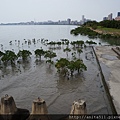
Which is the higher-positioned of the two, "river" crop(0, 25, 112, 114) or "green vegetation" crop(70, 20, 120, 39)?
"green vegetation" crop(70, 20, 120, 39)

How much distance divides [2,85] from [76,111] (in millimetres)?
13781

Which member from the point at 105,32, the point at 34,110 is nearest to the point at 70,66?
the point at 34,110

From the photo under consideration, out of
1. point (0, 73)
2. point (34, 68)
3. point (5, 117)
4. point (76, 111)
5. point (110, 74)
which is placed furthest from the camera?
point (34, 68)

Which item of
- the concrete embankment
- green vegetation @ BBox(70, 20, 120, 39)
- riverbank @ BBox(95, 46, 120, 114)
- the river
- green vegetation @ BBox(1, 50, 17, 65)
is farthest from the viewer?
green vegetation @ BBox(70, 20, 120, 39)

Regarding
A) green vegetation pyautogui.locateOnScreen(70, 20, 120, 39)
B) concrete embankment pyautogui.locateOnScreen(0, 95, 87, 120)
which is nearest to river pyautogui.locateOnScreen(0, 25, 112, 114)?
concrete embankment pyautogui.locateOnScreen(0, 95, 87, 120)

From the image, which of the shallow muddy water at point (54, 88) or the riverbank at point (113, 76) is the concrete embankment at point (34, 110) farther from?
the riverbank at point (113, 76)

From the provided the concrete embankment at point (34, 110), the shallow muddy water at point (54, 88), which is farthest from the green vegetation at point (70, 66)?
the concrete embankment at point (34, 110)

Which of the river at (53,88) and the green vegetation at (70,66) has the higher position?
the green vegetation at (70,66)

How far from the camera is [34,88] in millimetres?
18391

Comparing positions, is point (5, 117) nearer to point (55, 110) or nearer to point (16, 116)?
point (16, 116)

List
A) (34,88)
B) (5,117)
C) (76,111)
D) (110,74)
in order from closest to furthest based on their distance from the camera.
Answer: (76,111)
(5,117)
(34,88)
(110,74)

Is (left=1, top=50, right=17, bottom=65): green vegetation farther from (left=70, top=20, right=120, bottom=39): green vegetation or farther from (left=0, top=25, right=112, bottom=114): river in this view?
(left=70, top=20, right=120, bottom=39): green vegetation

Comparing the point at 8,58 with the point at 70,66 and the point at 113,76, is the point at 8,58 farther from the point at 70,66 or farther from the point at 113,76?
the point at 113,76

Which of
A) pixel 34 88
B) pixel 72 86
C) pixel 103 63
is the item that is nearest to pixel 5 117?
pixel 34 88
